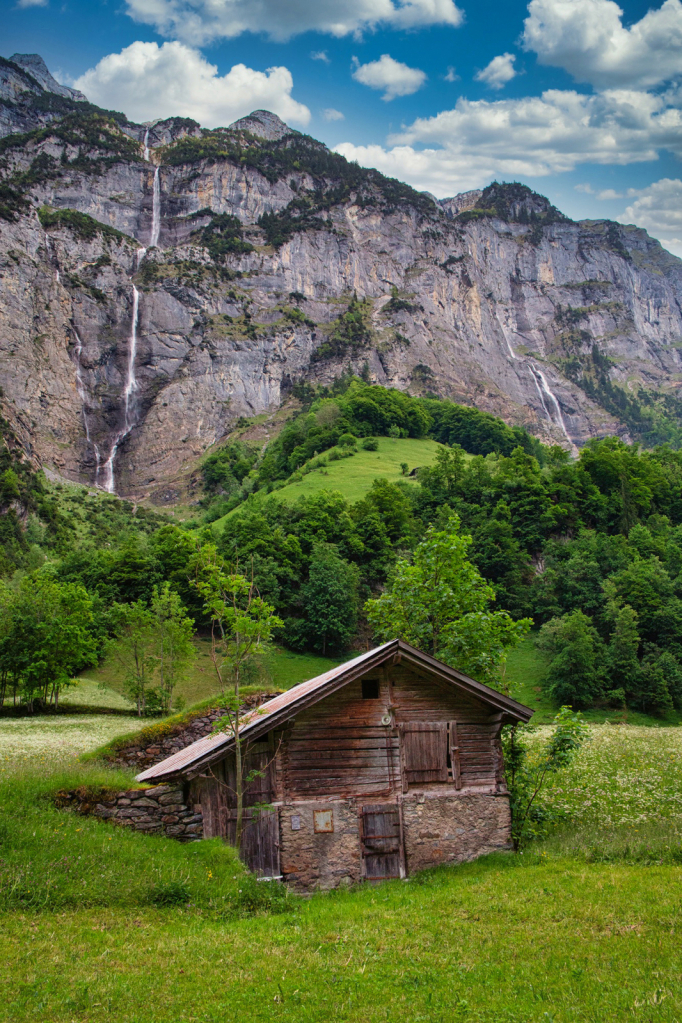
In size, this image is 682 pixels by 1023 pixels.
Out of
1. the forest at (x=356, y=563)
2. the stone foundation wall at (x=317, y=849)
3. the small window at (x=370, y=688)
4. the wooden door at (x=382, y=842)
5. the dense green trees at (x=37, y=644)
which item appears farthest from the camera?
the forest at (x=356, y=563)

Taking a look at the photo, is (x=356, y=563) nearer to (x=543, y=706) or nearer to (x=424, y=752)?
(x=543, y=706)

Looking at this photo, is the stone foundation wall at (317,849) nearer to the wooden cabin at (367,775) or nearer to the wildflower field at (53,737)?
the wooden cabin at (367,775)

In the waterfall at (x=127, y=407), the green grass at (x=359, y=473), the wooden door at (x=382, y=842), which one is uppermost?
the waterfall at (x=127, y=407)

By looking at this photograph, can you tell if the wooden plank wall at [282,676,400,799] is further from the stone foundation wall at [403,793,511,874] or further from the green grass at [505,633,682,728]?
the green grass at [505,633,682,728]

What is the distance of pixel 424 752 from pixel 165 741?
9780 mm

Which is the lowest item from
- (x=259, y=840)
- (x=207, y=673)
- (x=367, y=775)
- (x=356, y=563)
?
(x=259, y=840)

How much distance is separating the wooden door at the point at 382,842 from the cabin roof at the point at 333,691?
2.98m

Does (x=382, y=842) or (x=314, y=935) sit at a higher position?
(x=314, y=935)

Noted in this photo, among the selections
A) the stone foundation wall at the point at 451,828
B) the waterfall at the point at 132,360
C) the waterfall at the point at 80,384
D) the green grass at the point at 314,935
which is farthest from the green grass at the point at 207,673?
the waterfall at the point at 132,360

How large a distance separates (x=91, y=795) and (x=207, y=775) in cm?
249

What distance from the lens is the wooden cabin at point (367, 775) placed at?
16234mm

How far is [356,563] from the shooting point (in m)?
97.7

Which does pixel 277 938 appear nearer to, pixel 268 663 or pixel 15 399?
pixel 268 663

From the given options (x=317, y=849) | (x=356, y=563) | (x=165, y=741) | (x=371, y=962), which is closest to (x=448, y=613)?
(x=317, y=849)
